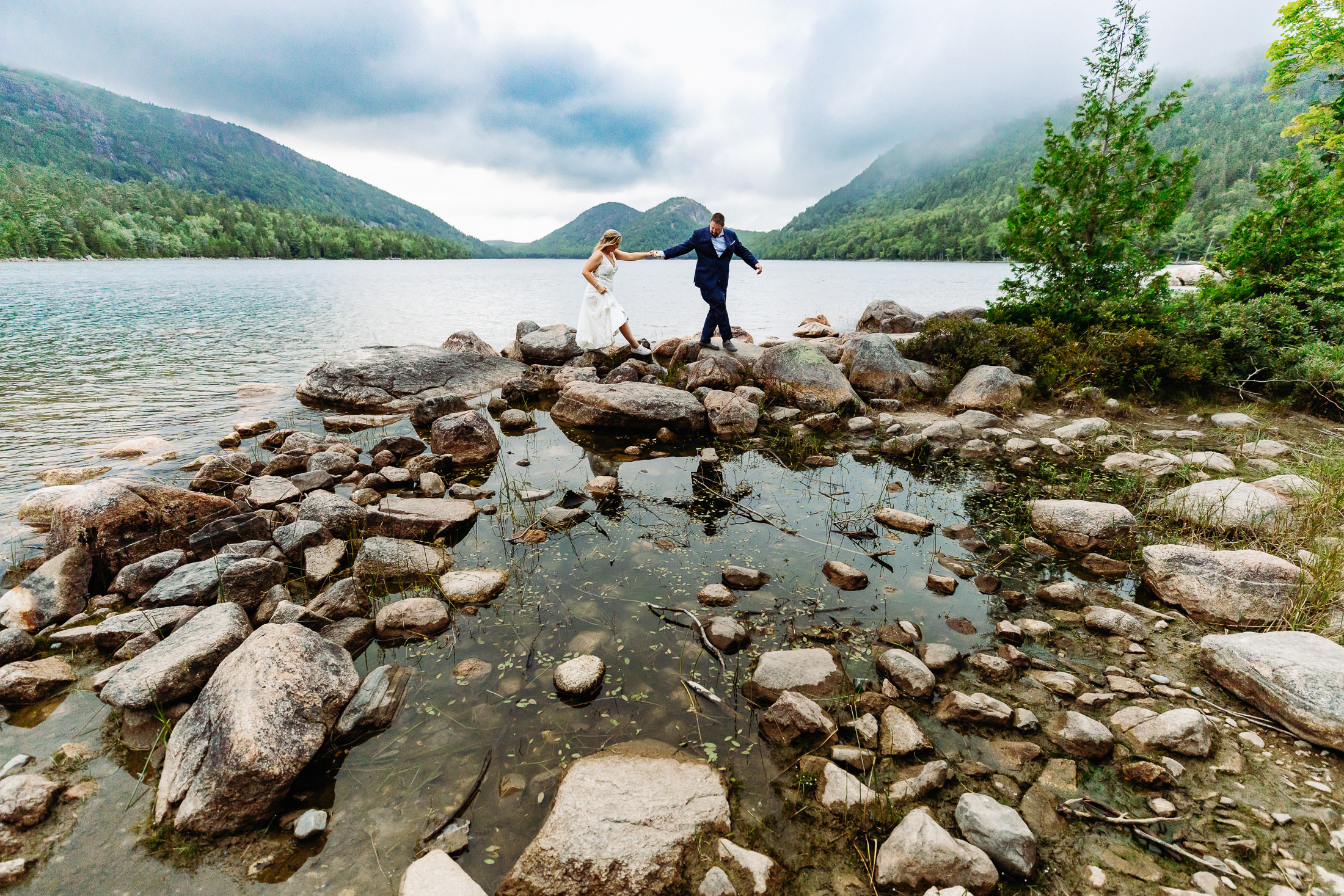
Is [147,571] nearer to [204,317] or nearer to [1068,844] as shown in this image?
[1068,844]

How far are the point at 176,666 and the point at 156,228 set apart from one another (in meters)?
157

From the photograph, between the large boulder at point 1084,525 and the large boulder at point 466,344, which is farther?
the large boulder at point 466,344

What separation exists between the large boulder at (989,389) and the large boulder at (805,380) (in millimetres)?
2370

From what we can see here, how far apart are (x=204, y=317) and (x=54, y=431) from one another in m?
23.6

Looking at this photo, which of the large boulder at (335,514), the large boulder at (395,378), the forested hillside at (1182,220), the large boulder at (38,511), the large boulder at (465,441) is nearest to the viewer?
the large boulder at (335,514)

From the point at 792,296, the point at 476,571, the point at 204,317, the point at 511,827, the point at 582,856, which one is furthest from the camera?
the point at 792,296

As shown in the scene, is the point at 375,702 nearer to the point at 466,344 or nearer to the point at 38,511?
the point at 38,511

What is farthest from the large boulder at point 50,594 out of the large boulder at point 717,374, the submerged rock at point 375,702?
the large boulder at point 717,374

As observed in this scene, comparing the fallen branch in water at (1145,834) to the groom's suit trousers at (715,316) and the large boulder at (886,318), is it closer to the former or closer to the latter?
the groom's suit trousers at (715,316)

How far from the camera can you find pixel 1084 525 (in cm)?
645

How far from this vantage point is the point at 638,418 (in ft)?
35.9

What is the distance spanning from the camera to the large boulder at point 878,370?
13422 mm

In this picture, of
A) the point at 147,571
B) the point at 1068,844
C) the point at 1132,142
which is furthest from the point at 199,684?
the point at 1132,142

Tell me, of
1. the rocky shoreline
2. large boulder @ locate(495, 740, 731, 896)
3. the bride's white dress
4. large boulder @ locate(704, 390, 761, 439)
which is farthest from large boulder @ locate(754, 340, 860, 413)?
large boulder @ locate(495, 740, 731, 896)
